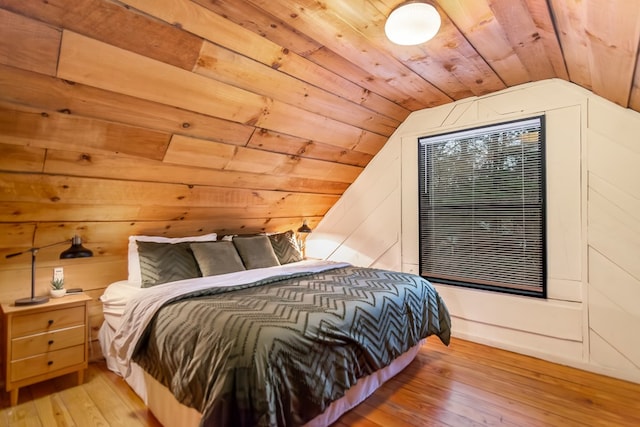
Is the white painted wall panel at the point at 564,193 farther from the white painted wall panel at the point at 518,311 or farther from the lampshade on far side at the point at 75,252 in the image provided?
the lampshade on far side at the point at 75,252

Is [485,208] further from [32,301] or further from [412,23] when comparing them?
[32,301]

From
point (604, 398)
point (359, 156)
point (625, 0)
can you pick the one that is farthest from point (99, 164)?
point (604, 398)

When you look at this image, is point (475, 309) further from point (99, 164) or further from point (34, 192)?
point (34, 192)

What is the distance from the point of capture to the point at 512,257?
2840 mm

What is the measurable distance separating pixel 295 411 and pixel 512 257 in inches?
91.1

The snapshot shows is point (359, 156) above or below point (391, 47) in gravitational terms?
below

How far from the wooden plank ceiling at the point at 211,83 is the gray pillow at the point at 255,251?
0.38 meters

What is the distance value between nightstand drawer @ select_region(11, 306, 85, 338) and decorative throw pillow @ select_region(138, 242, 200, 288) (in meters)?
0.43

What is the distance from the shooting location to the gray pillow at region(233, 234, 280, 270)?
3.06 m

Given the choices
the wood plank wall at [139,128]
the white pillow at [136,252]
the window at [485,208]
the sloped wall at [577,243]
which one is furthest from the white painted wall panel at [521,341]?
the white pillow at [136,252]

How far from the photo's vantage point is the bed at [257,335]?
1.36 m

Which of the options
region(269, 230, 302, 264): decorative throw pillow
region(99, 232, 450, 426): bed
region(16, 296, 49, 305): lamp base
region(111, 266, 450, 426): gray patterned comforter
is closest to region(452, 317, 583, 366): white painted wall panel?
region(99, 232, 450, 426): bed

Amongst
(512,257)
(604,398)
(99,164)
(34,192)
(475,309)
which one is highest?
(99,164)

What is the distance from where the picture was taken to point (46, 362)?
82.3 inches
